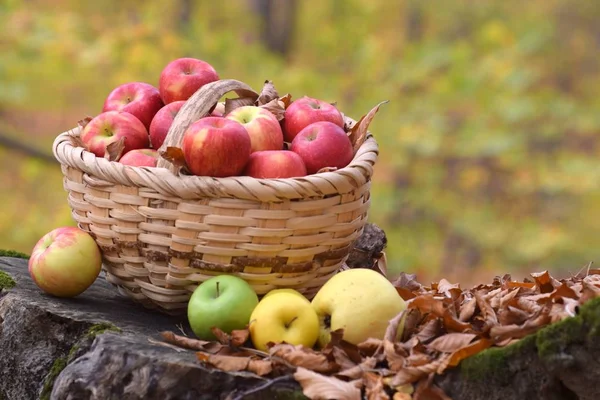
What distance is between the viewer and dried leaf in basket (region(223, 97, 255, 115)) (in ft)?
7.71

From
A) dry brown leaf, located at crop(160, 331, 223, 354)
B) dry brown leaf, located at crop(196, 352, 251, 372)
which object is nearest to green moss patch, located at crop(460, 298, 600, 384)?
dry brown leaf, located at crop(196, 352, 251, 372)

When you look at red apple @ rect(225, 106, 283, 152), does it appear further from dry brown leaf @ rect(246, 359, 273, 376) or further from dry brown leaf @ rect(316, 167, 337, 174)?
dry brown leaf @ rect(246, 359, 273, 376)

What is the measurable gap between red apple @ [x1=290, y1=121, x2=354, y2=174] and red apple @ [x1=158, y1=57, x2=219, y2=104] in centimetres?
42

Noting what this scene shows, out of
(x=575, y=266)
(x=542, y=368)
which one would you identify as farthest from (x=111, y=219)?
(x=575, y=266)

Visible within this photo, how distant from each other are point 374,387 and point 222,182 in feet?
2.16

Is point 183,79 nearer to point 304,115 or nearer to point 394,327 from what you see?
→ point 304,115

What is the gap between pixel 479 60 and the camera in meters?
6.22

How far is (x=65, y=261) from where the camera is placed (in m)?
2.08

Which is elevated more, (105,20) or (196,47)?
(105,20)

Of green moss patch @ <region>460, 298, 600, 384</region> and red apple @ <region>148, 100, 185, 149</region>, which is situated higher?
red apple @ <region>148, 100, 185, 149</region>

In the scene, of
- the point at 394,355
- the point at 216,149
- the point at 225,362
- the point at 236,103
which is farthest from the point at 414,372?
the point at 236,103

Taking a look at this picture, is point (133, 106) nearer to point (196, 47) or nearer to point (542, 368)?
point (542, 368)

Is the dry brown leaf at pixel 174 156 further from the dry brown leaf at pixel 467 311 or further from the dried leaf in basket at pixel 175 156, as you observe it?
the dry brown leaf at pixel 467 311

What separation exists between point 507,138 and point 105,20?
3981 millimetres
